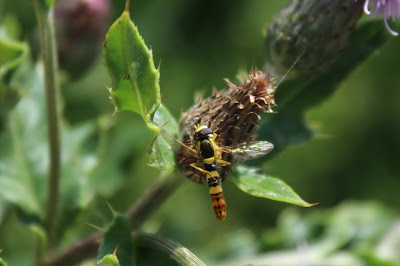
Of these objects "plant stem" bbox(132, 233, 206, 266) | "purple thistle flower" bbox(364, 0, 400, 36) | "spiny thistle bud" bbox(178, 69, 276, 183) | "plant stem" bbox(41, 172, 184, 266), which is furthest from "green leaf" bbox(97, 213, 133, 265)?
"purple thistle flower" bbox(364, 0, 400, 36)

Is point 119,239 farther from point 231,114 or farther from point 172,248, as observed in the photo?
point 231,114

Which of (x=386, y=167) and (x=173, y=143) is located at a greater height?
(x=386, y=167)

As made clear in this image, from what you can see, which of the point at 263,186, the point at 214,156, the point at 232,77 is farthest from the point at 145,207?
the point at 232,77

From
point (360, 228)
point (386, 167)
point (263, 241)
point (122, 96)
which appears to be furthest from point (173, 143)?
point (386, 167)

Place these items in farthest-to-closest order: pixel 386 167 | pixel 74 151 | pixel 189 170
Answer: pixel 386 167
pixel 74 151
pixel 189 170

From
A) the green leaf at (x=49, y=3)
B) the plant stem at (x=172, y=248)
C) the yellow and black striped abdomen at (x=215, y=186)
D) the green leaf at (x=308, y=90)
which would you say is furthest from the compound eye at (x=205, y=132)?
the green leaf at (x=49, y=3)

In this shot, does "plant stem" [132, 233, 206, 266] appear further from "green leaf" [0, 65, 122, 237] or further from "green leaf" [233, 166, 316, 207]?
"green leaf" [0, 65, 122, 237]

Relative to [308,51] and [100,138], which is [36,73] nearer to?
[100,138]
